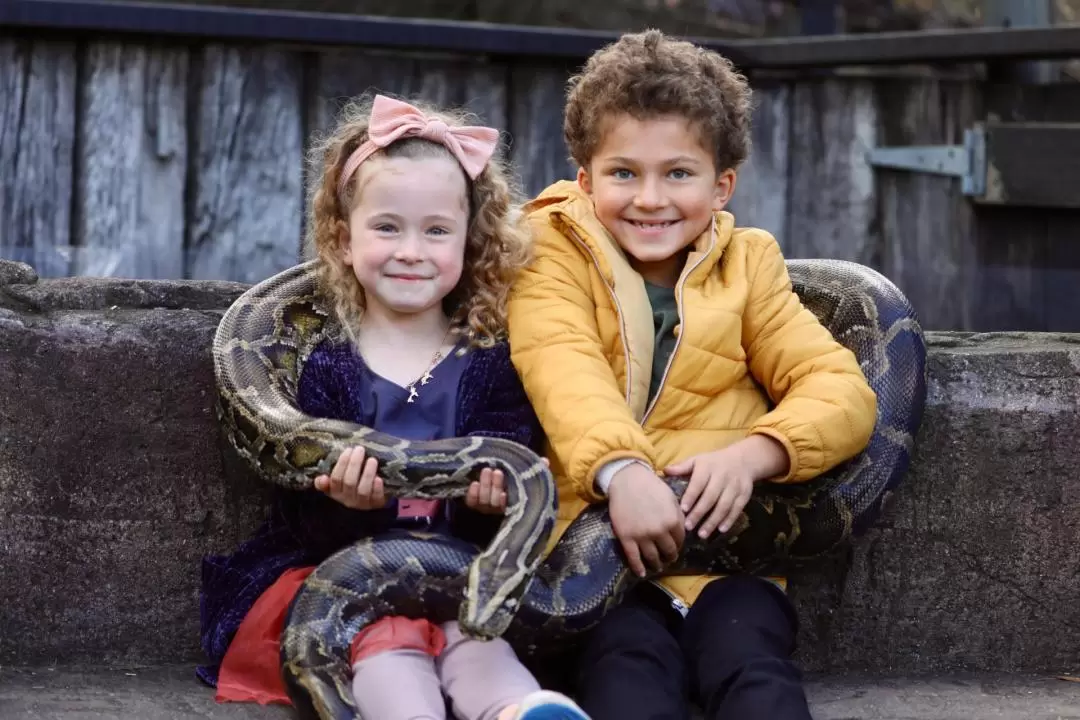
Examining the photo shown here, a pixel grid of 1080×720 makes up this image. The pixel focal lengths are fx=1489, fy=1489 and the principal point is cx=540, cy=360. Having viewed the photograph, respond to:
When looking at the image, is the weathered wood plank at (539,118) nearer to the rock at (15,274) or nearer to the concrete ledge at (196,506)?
the concrete ledge at (196,506)

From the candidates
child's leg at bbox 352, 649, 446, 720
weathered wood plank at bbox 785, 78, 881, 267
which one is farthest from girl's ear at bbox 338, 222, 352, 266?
weathered wood plank at bbox 785, 78, 881, 267

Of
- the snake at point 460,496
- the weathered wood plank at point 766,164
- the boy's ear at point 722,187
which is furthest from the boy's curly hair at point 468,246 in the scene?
the weathered wood plank at point 766,164

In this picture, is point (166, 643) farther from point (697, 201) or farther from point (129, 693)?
point (697, 201)

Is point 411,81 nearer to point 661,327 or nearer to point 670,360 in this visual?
point 661,327

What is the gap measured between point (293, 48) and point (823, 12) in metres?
2.54

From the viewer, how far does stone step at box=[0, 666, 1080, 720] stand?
388 cm

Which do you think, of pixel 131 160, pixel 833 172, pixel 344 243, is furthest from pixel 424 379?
pixel 833 172

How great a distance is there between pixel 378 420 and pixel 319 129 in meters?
2.43

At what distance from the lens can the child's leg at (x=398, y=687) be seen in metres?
3.50

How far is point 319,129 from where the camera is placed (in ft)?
20.2

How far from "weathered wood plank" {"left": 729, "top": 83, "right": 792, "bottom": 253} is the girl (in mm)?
2617

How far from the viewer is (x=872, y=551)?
14.8 feet

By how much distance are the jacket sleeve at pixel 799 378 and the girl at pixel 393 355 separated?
673 mm

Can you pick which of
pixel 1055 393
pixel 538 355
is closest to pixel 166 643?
pixel 538 355
